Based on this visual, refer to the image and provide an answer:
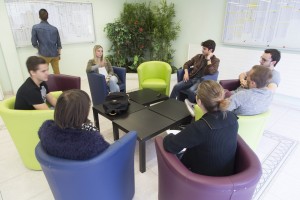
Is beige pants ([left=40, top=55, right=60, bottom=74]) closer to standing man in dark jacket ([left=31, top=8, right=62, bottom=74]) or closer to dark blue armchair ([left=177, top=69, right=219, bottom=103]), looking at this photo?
standing man in dark jacket ([left=31, top=8, right=62, bottom=74])

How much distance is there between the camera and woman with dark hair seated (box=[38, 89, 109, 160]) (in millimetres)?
1098

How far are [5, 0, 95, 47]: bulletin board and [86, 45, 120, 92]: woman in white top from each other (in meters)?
1.73

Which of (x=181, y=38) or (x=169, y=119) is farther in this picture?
(x=181, y=38)

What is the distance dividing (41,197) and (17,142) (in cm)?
58

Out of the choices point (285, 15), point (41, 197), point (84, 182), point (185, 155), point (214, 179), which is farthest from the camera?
point (285, 15)

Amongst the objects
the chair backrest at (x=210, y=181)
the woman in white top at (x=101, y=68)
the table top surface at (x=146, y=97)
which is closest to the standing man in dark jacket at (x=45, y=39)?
the woman in white top at (x=101, y=68)

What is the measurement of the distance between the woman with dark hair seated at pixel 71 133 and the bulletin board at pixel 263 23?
146 inches

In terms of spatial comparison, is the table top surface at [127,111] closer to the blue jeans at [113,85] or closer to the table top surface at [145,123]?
the table top surface at [145,123]

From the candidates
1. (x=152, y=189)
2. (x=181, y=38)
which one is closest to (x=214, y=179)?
(x=152, y=189)

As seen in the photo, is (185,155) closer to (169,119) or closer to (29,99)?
(169,119)

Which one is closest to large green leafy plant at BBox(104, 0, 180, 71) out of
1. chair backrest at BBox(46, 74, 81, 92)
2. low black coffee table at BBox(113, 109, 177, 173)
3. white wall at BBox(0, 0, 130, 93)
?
white wall at BBox(0, 0, 130, 93)

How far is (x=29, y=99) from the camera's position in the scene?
1.82 metres

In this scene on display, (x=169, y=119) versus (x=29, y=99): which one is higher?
(x=29, y=99)

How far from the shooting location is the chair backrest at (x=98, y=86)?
3216 mm
